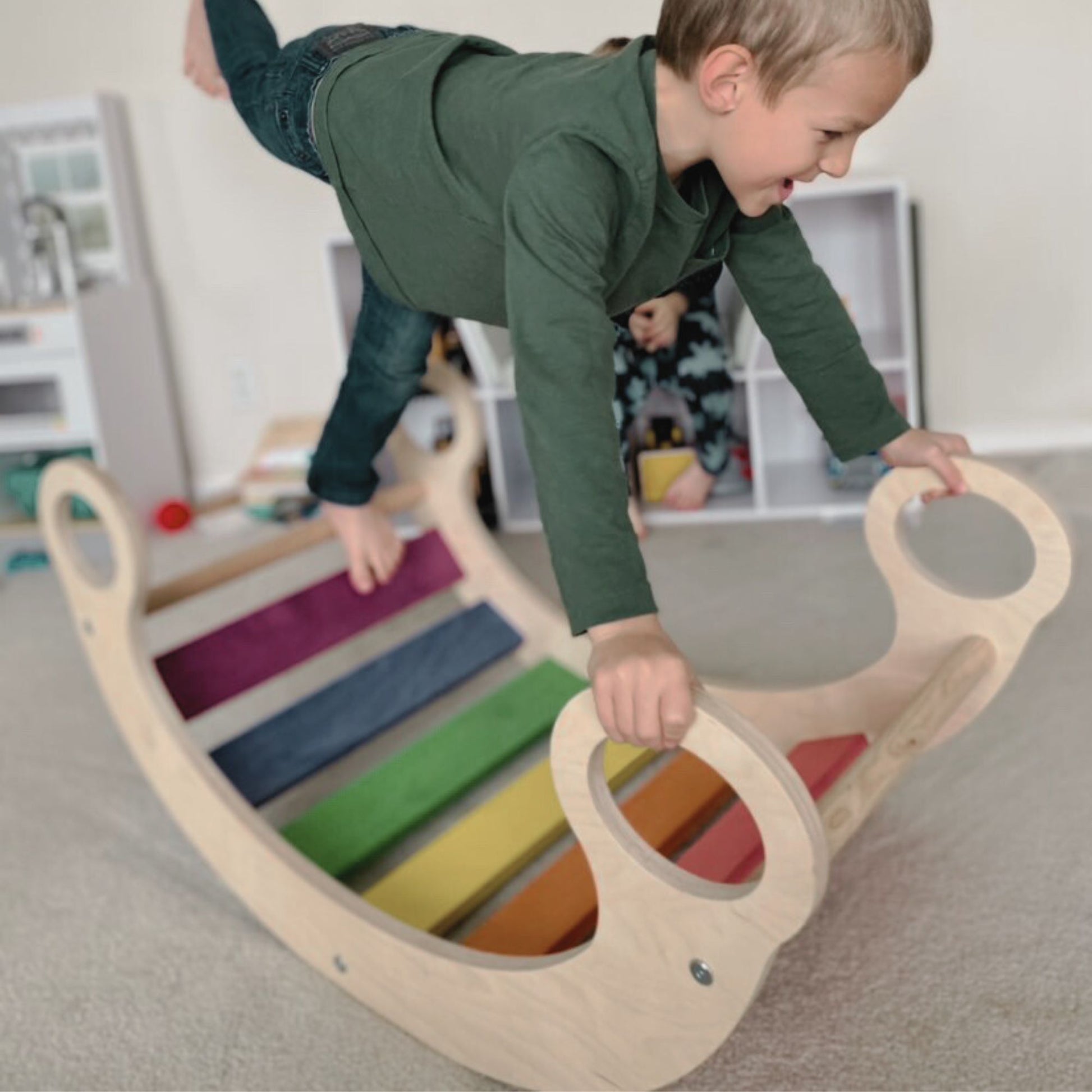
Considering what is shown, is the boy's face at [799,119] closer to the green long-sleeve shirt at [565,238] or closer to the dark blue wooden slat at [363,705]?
the green long-sleeve shirt at [565,238]

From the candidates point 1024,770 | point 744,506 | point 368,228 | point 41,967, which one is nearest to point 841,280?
point 744,506

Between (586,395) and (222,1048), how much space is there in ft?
2.22

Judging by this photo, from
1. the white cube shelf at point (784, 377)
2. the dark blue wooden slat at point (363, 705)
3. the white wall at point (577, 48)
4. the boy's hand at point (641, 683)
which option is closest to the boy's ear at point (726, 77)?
the boy's hand at point (641, 683)

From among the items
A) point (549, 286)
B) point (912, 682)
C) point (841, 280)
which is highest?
point (549, 286)

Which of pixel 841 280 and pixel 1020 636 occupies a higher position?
pixel 841 280

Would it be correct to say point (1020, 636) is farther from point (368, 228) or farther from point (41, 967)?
point (41, 967)

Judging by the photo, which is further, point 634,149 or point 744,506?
point 744,506

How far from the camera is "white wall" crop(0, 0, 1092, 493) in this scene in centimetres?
249

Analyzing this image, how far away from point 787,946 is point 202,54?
0.97 metres

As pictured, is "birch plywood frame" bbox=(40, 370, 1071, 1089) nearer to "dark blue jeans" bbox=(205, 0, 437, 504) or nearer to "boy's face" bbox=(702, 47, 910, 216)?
"dark blue jeans" bbox=(205, 0, 437, 504)

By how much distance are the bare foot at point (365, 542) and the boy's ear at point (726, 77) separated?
2.51ft

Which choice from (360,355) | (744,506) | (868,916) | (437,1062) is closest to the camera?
(437,1062)

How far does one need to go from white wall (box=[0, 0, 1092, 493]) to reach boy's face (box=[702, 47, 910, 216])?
6.30ft

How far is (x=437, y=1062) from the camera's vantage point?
3.48 ft
